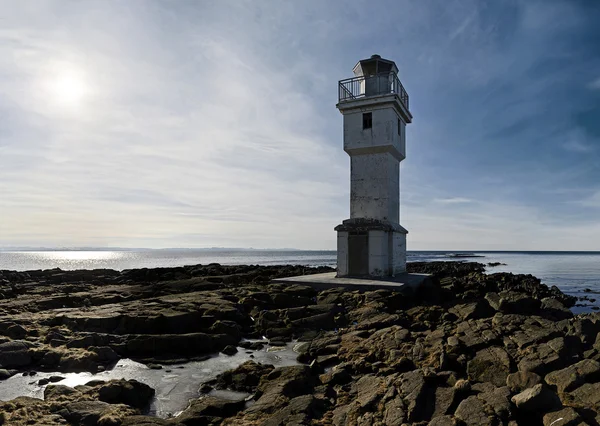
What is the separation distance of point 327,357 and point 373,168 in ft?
39.7

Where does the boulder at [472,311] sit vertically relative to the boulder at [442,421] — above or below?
above

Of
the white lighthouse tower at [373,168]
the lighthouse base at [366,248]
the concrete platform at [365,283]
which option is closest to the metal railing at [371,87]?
the white lighthouse tower at [373,168]

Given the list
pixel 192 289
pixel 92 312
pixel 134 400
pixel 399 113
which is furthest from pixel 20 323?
pixel 399 113

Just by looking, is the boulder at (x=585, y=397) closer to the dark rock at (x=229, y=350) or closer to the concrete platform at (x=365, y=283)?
the dark rock at (x=229, y=350)

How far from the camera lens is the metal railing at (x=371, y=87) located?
1955 cm

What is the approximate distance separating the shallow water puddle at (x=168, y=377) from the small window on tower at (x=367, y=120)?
12585 millimetres

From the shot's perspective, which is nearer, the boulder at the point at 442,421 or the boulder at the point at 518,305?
the boulder at the point at 442,421

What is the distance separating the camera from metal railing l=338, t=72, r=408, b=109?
19547 mm

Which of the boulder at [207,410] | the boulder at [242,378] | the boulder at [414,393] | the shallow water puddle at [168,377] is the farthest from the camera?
the boulder at [242,378]

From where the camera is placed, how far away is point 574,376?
631cm

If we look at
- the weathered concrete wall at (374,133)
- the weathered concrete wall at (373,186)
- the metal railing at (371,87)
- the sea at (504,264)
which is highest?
the metal railing at (371,87)

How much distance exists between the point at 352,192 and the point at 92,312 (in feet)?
41.1

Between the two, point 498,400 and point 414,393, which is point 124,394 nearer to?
point 414,393

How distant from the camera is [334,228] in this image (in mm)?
19234
